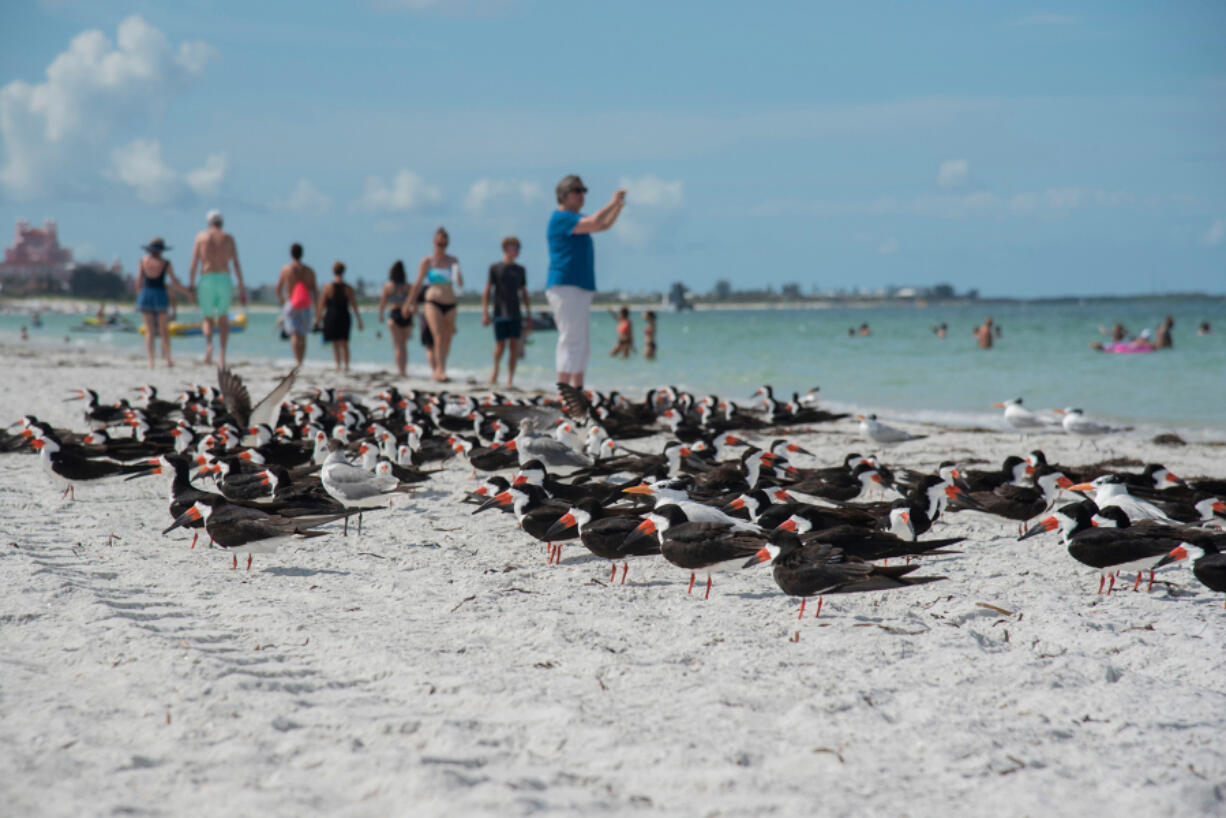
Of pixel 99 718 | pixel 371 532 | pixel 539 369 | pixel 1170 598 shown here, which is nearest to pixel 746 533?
pixel 1170 598

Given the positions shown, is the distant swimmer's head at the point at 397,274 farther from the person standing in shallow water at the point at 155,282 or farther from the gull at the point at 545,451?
the gull at the point at 545,451

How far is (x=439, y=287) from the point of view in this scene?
1664 cm

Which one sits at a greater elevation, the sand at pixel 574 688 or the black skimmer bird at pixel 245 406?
the black skimmer bird at pixel 245 406

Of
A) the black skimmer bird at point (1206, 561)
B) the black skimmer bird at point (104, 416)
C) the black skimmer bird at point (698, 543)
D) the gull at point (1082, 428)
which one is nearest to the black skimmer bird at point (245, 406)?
the black skimmer bird at point (104, 416)

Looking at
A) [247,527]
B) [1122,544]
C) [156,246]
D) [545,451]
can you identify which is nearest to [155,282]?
[156,246]

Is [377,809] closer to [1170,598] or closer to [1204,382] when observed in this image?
[1170,598]

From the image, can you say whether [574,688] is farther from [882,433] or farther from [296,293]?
[296,293]

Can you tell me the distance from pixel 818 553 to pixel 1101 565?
1859 millimetres

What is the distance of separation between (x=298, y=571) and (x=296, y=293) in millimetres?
13191

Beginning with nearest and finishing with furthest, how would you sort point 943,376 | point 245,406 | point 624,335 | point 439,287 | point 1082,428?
point 245,406 → point 1082,428 → point 439,287 → point 943,376 → point 624,335

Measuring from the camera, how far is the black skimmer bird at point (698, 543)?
5715 millimetres

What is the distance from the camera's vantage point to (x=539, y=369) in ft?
88.4

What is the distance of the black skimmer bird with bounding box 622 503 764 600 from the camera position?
571 cm

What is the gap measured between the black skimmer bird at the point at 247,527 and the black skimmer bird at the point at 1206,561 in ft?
17.8
